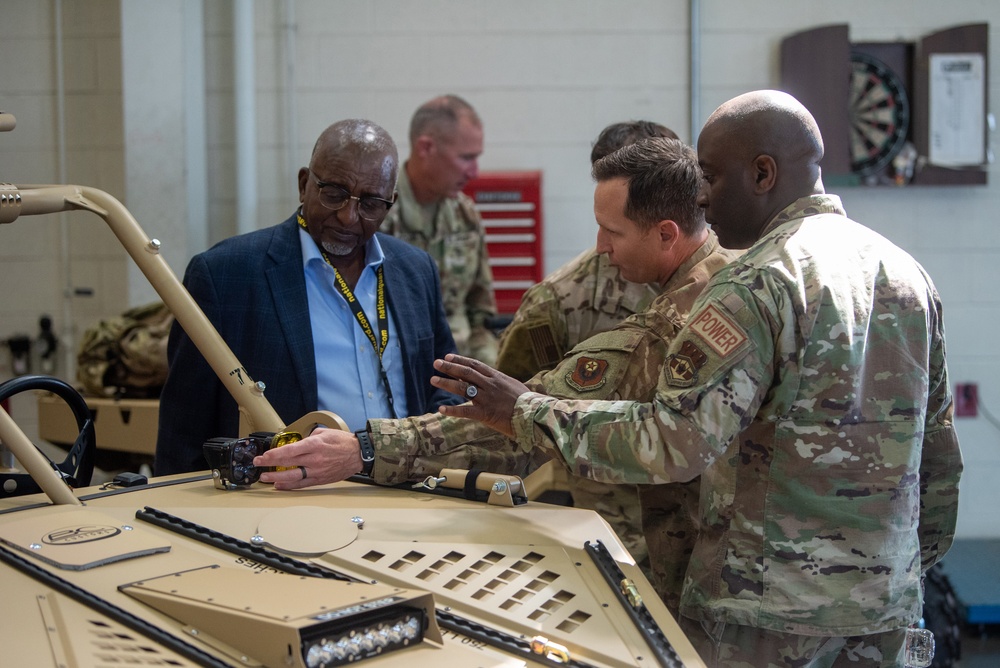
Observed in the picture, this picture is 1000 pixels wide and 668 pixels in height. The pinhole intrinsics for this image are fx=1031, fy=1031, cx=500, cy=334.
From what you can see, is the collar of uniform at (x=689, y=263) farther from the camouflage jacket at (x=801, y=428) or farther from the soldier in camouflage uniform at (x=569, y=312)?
the camouflage jacket at (x=801, y=428)

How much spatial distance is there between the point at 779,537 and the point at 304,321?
115 centimetres

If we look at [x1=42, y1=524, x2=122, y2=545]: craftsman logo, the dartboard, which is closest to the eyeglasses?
[x1=42, y1=524, x2=122, y2=545]: craftsman logo

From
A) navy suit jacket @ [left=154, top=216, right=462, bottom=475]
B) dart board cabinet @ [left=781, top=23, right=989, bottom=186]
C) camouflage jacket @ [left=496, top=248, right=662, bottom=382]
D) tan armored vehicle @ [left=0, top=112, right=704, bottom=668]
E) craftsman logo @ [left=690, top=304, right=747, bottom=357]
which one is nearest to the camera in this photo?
tan armored vehicle @ [left=0, top=112, right=704, bottom=668]

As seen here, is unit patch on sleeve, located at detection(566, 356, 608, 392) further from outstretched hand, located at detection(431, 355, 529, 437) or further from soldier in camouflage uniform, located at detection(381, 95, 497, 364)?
soldier in camouflage uniform, located at detection(381, 95, 497, 364)

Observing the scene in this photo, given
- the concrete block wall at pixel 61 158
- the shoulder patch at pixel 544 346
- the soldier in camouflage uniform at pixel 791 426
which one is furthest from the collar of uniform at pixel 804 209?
the concrete block wall at pixel 61 158

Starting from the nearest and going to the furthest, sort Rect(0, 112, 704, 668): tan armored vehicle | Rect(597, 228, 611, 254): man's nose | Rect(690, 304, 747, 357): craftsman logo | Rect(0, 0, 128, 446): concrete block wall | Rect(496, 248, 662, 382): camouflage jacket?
Rect(0, 112, 704, 668): tan armored vehicle → Rect(690, 304, 747, 357): craftsman logo → Rect(597, 228, 611, 254): man's nose → Rect(496, 248, 662, 382): camouflage jacket → Rect(0, 0, 128, 446): concrete block wall

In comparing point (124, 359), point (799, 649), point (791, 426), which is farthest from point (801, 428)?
point (124, 359)

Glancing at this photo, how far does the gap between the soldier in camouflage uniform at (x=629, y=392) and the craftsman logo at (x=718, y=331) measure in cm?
33

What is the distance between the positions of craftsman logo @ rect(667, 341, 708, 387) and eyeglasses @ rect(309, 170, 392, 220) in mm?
925

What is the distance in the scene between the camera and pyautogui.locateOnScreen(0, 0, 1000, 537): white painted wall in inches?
175

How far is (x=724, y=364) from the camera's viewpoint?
4.84 ft

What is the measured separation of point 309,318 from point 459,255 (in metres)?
1.75

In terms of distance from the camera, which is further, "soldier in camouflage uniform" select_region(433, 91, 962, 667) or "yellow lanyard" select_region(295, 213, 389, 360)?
"yellow lanyard" select_region(295, 213, 389, 360)

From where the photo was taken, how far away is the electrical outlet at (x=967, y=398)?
4559 mm
